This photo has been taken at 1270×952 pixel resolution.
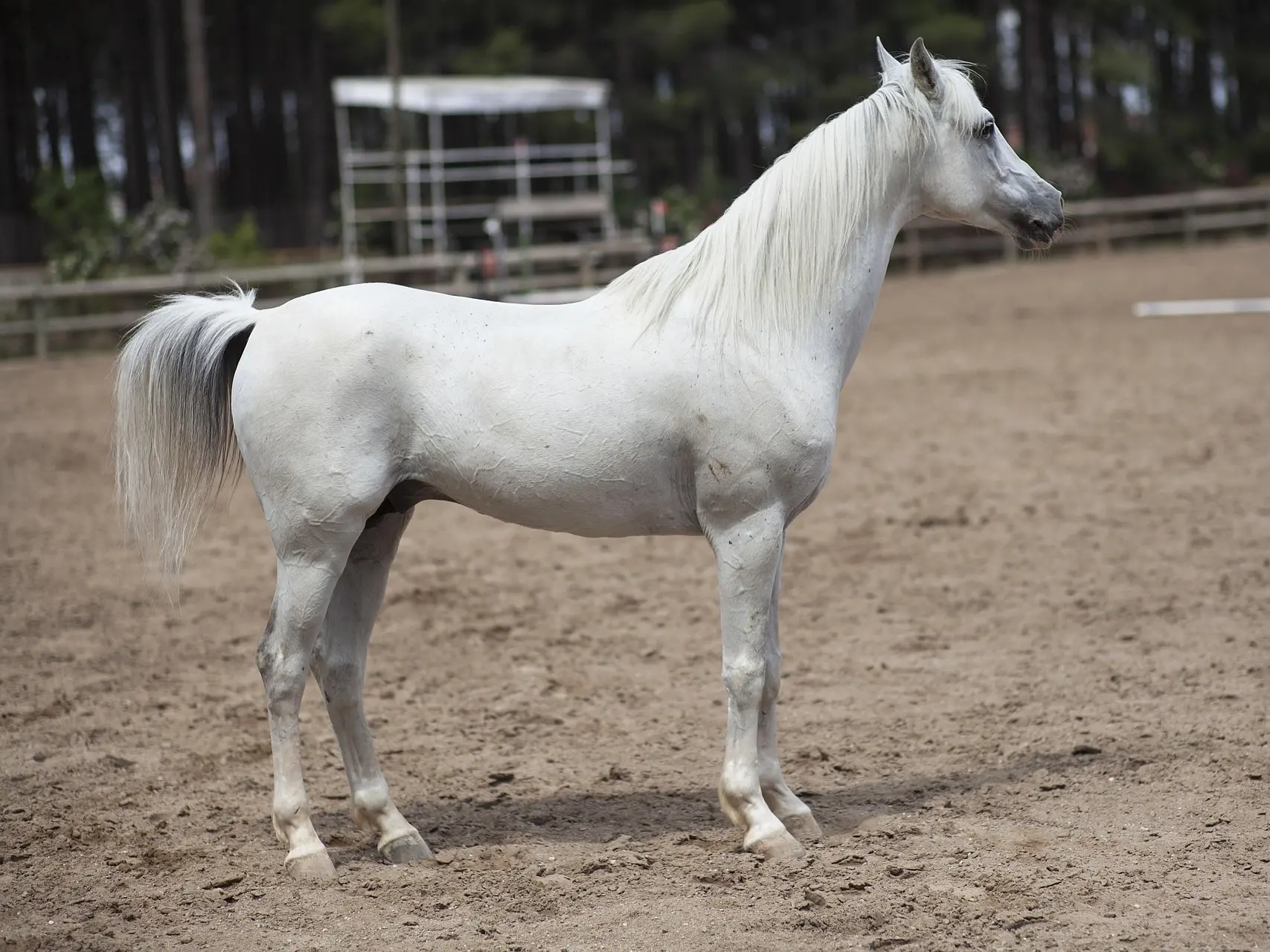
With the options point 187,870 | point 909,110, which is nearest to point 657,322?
point 909,110

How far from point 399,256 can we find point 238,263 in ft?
9.07

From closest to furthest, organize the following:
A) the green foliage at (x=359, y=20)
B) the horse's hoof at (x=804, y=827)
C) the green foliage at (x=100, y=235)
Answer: the horse's hoof at (x=804, y=827) < the green foliage at (x=100, y=235) < the green foliage at (x=359, y=20)

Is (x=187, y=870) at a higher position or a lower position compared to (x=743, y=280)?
lower

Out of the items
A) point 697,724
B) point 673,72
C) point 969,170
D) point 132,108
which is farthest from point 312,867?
point 132,108

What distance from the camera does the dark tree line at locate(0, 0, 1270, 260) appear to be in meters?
27.1

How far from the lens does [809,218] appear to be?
356cm

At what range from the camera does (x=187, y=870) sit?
3.52 metres

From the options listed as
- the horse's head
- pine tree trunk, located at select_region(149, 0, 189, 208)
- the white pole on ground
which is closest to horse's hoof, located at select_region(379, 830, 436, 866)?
the horse's head

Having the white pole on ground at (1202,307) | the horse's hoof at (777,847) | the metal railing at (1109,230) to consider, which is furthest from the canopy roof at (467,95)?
the horse's hoof at (777,847)

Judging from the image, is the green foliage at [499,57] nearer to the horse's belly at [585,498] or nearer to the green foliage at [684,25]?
the green foliage at [684,25]

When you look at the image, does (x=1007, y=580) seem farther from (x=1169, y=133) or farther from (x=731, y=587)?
(x=1169, y=133)

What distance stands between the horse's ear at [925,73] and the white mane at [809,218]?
0.02 meters

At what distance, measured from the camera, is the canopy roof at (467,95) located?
2025cm

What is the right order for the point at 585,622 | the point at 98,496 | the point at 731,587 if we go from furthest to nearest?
the point at 98,496, the point at 585,622, the point at 731,587
